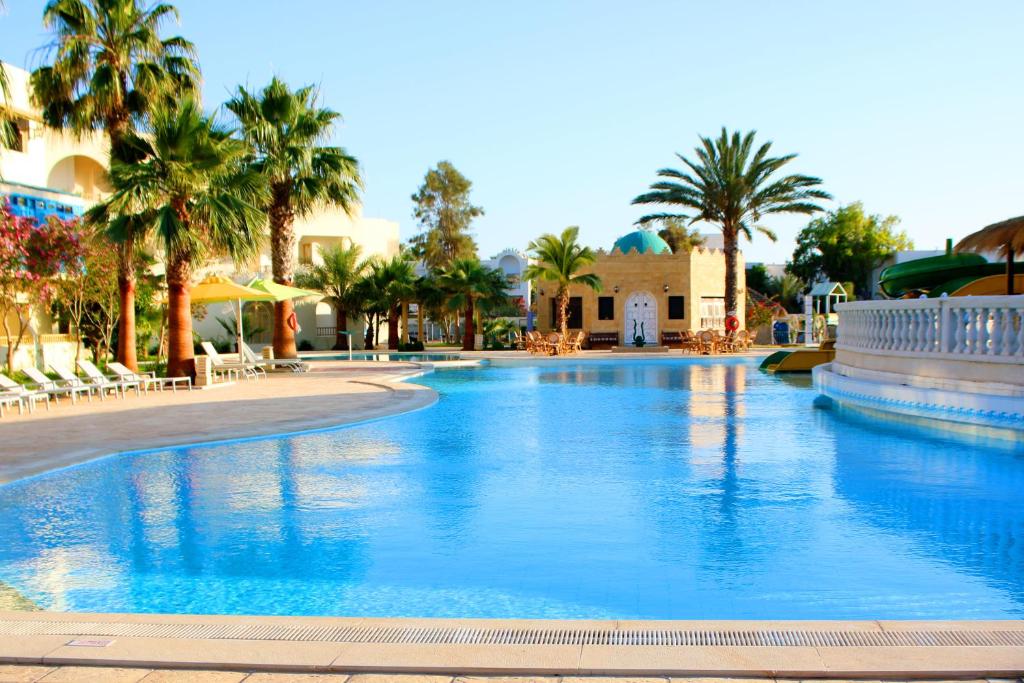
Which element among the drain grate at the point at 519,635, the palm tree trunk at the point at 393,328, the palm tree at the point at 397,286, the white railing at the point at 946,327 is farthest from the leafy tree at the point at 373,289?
the drain grate at the point at 519,635

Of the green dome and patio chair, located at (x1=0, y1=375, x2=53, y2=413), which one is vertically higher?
the green dome

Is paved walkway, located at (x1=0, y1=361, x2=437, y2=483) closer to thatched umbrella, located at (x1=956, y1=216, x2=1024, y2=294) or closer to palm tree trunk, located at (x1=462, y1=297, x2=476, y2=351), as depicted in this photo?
thatched umbrella, located at (x1=956, y1=216, x2=1024, y2=294)

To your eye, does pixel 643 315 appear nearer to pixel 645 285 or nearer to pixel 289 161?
pixel 645 285

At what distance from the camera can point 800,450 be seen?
35.1ft

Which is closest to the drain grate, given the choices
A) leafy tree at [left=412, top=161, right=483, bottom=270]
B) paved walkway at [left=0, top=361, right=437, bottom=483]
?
paved walkway at [left=0, top=361, right=437, bottom=483]

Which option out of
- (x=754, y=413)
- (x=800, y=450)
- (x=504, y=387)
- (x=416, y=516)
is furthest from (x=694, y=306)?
Answer: (x=416, y=516)

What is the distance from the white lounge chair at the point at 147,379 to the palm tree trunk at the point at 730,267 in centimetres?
2238

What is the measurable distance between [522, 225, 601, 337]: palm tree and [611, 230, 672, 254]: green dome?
6756 millimetres

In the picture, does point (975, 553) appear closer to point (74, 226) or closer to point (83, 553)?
point (83, 553)

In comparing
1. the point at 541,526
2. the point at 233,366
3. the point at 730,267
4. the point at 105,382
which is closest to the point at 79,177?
the point at 233,366

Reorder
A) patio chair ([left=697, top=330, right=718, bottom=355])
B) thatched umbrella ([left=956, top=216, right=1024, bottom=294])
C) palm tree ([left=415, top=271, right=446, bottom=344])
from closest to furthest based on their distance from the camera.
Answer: thatched umbrella ([left=956, top=216, right=1024, bottom=294]) < patio chair ([left=697, top=330, right=718, bottom=355]) < palm tree ([left=415, top=271, right=446, bottom=344])

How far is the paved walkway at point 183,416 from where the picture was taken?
10.5 meters

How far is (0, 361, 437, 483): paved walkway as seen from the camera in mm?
10477

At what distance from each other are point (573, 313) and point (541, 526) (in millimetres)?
32421
